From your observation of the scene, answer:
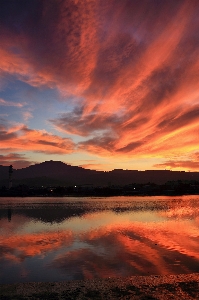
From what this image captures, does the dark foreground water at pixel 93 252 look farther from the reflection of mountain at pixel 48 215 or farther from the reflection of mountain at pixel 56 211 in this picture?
the reflection of mountain at pixel 56 211

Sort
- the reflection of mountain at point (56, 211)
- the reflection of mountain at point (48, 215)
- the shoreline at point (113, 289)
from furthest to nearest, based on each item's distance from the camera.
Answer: the reflection of mountain at point (56, 211)
the reflection of mountain at point (48, 215)
the shoreline at point (113, 289)

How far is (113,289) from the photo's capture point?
588 inches

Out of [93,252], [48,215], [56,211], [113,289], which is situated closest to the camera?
[113,289]

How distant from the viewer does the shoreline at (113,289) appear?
1392 centimetres

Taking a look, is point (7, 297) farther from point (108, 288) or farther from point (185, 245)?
point (185, 245)

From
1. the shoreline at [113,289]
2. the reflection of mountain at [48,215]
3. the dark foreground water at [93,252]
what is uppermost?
the reflection of mountain at [48,215]

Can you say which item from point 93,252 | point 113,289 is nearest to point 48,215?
point 93,252

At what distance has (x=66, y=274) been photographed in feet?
60.6

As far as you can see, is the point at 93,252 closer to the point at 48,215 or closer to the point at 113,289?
the point at 113,289

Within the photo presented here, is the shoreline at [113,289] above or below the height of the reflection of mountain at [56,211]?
below

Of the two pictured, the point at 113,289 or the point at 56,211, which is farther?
the point at 56,211

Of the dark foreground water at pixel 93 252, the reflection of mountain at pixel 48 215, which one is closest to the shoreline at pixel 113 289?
the dark foreground water at pixel 93 252

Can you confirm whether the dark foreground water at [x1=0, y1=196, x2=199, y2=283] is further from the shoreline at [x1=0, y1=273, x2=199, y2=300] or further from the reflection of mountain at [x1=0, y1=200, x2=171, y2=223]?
the reflection of mountain at [x1=0, y1=200, x2=171, y2=223]

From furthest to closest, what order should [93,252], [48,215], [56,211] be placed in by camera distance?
[56,211] → [48,215] → [93,252]
